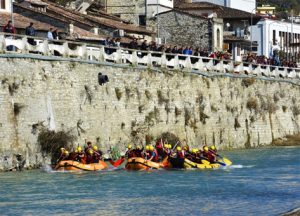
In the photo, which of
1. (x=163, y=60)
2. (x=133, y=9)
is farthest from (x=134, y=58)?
(x=133, y=9)

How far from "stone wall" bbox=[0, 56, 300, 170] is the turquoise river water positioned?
262 cm

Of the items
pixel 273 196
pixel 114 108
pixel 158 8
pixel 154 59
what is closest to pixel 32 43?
pixel 114 108

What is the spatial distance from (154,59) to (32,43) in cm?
928

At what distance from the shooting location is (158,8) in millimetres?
85188

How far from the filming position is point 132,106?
5247 centimetres

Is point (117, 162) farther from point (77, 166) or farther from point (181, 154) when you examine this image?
point (181, 154)

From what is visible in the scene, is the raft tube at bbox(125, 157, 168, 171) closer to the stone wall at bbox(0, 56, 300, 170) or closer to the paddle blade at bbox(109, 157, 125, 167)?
the paddle blade at bbox(109, 157, 125, 167)

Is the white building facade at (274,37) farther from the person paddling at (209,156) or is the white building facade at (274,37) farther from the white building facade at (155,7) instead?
the person paddling at (209,156)

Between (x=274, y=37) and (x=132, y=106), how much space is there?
5504 centimetres

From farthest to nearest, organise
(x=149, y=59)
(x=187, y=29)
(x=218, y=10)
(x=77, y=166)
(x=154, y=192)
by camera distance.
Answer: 1. (x=218, y=10)
2. (x=187, y=29)
3. (x=149, y=59)
4. (x=77, y=166)
5. (x=154, y=192)

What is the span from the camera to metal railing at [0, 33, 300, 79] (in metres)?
45.1

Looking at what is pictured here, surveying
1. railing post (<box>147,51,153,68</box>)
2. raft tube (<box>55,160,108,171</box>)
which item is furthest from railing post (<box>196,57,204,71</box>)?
raft tube (<box>55,160,108,171</box>)

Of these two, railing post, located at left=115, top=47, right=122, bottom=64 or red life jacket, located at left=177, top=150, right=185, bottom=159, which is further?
railing post, located at left=115, top=47, right=122, bottom=64

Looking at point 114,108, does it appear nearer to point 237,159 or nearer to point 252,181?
point 237,159
